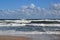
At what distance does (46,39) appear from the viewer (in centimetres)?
1148

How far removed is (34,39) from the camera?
11.6 meters

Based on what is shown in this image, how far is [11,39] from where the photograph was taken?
1156 centimetres

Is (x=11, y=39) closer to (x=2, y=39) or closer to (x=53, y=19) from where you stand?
(x=2, y=39)

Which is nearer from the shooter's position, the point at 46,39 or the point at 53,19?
the point at 46,39

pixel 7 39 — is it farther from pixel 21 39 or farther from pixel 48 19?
pixel 48 19

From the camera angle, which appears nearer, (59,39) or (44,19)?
(59,39)

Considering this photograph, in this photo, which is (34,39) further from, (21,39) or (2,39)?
(2,39)

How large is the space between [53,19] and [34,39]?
14.8 metres

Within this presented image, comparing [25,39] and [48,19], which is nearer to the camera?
[25,39]

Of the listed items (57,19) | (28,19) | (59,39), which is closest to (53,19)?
(57,19)

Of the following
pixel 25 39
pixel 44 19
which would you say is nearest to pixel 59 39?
pixel 25 39

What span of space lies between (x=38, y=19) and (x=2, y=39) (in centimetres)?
1502

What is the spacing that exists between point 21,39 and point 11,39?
79 centimetres

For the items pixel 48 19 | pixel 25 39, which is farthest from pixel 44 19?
pixel 25 39
